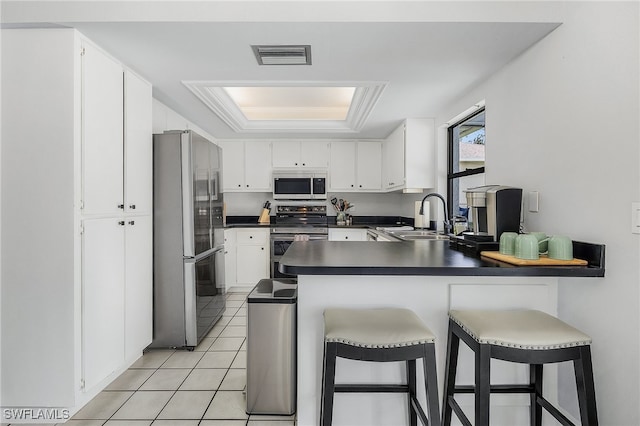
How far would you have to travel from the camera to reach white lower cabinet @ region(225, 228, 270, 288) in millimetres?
4688

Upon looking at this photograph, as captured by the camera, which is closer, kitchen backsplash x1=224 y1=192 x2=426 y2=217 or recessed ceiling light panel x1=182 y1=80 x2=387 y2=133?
recessed ceiling light panel x1=182 y1=80 x2=387 y2=133

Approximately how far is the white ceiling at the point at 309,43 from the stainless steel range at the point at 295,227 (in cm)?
228

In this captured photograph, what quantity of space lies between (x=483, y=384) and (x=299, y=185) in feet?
12.7

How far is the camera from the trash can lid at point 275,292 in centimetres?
188

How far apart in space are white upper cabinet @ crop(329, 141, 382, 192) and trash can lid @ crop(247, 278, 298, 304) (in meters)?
2.93

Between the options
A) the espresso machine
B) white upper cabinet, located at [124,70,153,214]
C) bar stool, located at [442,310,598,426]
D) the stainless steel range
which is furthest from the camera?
the stainless steel range

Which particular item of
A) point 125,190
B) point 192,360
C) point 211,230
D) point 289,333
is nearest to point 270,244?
point 211,230

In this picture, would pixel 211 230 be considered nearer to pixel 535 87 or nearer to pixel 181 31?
pixel 181 31

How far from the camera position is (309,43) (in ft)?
6.74

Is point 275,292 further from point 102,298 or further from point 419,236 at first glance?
point 419,236

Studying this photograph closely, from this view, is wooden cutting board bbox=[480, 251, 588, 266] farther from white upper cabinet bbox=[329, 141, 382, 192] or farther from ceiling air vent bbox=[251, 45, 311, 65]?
white upper cabinet bbox=[329, 141, 382, 192]

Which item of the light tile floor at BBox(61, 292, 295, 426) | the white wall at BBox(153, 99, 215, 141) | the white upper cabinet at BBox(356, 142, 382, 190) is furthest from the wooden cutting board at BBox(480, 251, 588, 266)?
the white upper cabinet at BBox(356, 142, 382, 190)

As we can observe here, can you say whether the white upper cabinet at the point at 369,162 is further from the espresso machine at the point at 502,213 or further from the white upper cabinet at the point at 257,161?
the espresso machine at the point at 502,213

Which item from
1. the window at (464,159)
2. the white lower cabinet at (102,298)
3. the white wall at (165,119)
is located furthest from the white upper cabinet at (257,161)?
the white lower cabinet at (102,298)
